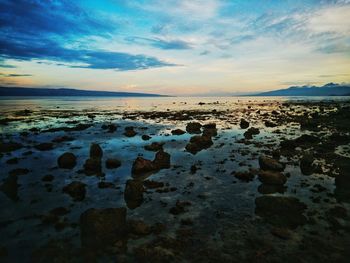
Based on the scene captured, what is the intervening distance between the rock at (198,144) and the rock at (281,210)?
42.4 ft

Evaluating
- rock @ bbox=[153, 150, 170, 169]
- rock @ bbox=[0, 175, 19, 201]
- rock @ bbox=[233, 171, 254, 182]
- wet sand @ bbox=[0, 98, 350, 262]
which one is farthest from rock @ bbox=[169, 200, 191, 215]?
rock @ bbox=[0, 175, 19, 201]

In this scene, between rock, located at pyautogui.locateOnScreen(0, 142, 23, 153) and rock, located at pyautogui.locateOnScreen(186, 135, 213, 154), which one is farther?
rock, located at pyautogui.locateOnScreen(0, 142, 23, 153)

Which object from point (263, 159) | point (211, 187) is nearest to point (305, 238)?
point (211, 187)

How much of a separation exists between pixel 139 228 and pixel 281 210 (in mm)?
6823

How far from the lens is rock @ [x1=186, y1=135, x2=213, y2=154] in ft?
89.0

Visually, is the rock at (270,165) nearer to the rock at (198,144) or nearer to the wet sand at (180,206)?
the wet sand at (180,206)

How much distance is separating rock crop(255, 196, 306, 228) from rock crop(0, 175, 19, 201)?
13248mm

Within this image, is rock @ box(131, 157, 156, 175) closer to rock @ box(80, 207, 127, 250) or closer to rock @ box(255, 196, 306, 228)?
rock @ box(80, 207, 127, 250)

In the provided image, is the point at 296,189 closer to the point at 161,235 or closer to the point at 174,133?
the point at 161,235

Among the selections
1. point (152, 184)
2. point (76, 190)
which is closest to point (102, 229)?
point (76, 190)

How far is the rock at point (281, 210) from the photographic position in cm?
1249

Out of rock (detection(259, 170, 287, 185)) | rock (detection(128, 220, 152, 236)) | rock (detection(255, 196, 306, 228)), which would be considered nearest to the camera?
rock (detection(128, 220, 152, 236))

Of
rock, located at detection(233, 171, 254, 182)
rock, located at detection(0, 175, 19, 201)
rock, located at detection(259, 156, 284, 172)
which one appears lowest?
rock, located at detection(0, 175, 19, 201)

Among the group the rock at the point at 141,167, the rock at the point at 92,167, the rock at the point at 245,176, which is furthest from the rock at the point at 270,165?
the rock at the point at 92,167
